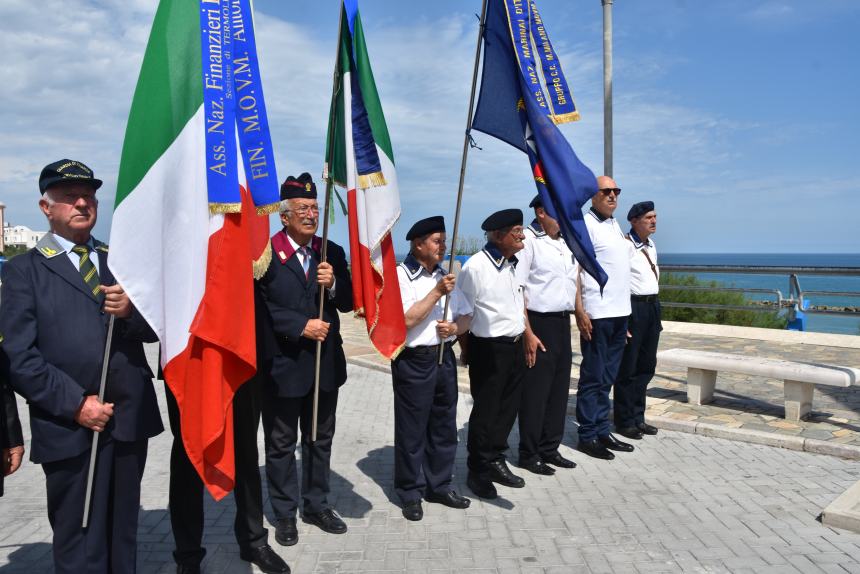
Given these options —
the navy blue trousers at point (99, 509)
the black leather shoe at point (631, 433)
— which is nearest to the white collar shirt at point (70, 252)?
the navy blue trousers at point (99, 509)

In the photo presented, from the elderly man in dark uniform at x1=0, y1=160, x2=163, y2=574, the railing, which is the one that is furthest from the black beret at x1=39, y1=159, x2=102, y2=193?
the railing

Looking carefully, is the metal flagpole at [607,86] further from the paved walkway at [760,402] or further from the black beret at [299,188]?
the black beret at [299,188]

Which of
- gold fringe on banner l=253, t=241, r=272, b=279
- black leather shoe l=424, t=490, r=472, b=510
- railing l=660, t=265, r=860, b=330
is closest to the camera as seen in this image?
gold fringe on banner l=253, t=241, r=272, b=279

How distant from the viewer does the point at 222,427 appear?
10.8ft

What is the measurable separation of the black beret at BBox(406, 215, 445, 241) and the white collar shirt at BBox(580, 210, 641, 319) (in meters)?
1.79

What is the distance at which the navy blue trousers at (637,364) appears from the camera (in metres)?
6.45

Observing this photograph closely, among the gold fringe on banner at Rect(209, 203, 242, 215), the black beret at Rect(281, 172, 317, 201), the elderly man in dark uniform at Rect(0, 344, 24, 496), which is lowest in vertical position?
the elderly man in dark uniform at Rect(0, 344, 24, 496)

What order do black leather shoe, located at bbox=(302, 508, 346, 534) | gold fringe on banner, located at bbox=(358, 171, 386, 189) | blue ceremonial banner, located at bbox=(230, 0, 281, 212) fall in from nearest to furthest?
blue ceremonial banner, located at bbox=(230, 0, 281, 212)
gold fringe on banner, located at bbox=(358, 171, 386, 189)
black leather shoe, located at bbox=(302, 508, 346, 534)

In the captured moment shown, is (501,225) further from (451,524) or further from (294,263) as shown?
(451,524)

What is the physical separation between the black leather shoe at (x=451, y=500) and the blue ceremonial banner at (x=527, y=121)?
1844mm

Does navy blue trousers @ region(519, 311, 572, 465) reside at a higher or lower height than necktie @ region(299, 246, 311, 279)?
lower

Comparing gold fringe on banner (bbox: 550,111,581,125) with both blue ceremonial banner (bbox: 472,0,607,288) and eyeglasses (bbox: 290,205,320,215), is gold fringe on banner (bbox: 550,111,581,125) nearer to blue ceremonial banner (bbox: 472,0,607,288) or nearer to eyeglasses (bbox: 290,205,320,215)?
blue ceremonial banner (bbox: 472,0,607,288)

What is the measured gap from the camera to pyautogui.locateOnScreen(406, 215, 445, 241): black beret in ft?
15.6

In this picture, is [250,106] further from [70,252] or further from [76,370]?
[76,370]
